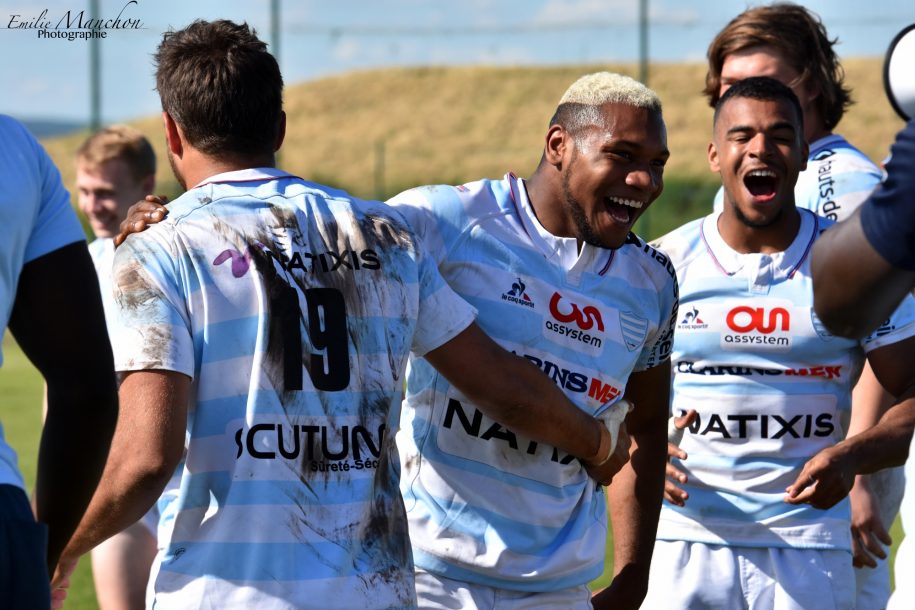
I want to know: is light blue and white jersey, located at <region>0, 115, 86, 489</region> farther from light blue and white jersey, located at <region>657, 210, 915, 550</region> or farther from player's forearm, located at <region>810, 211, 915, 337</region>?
light blue and white jersey, located at <region>657, 210, 915, 550</region>

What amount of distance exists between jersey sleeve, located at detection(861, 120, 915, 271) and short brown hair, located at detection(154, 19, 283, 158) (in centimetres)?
147

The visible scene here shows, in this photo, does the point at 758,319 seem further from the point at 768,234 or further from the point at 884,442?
the point at 884,442

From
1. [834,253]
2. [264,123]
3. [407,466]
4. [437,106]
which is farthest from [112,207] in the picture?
[437,106]

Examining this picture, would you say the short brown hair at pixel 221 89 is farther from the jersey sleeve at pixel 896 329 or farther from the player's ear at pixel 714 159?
the jersey sleeve at pixel 896 329

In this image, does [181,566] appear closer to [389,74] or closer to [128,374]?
[128,374]

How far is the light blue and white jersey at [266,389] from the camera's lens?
283cm

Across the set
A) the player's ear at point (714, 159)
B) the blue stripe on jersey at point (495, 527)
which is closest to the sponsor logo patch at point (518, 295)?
the blue stripe on jersey at point (495, 527)

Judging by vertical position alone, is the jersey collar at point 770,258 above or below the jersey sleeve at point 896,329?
above

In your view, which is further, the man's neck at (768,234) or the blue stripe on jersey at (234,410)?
the man's neck at (768,234)

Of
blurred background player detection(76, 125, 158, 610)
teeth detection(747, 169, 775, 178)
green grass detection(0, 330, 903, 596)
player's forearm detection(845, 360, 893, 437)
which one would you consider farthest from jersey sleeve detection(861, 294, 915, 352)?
blurred background player detection(76, 125, 158, 610)

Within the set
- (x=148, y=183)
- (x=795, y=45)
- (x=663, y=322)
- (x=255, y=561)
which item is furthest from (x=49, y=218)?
(x=148, y=183)

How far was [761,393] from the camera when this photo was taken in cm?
440

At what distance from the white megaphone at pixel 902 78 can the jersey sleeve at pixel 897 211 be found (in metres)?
0.08

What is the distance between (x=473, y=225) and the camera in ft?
12.2
